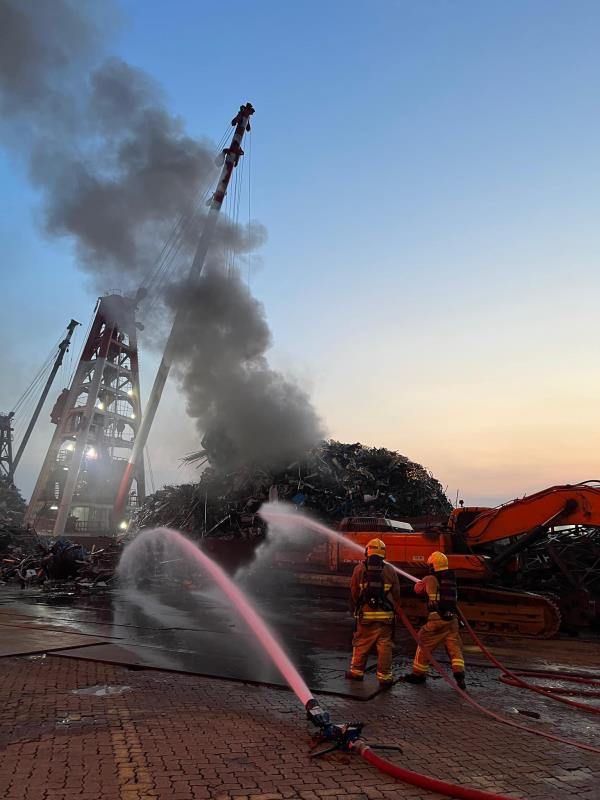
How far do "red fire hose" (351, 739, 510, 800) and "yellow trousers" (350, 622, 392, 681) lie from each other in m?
2.63

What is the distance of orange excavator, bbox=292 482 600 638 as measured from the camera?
10.6 m

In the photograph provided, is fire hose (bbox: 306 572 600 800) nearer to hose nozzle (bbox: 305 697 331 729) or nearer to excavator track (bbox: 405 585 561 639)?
hose nozzle (bbox: 305 697 331 729)

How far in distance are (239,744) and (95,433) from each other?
4786 centimetres

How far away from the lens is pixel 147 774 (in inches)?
149

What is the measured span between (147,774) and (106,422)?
4923 cm

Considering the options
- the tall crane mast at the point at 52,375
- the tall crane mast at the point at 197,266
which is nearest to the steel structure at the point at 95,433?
the tall crane mast at the point at 197,266

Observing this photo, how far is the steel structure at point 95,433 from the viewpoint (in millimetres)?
46781

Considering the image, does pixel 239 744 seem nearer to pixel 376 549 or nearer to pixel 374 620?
pixel 374 620

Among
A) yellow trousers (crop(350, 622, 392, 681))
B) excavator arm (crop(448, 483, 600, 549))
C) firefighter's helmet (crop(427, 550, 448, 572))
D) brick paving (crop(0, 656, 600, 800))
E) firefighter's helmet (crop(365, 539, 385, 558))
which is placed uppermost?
excavator arm (crop(448, 483, 600, 549))

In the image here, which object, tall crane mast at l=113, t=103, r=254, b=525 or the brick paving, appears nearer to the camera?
the brick paving

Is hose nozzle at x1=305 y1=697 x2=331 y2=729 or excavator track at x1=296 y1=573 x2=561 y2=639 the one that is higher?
excavator track at x1=296 y1=573 x2=561 y2=639

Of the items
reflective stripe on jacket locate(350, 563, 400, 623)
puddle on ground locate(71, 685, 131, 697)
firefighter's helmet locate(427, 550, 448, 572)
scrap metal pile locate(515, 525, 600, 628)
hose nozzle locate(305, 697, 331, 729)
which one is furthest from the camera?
scrap metal pile locate(515, 525, 600, 628)

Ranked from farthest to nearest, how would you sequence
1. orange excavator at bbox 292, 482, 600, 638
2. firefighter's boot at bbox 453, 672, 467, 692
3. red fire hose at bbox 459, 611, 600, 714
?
orange excavator at bbox 292, 482, 600, 638 < firefighter's boot at bbox 453, 672, 467, 692 < red fire hose at bbox 459, 611, 600, 714

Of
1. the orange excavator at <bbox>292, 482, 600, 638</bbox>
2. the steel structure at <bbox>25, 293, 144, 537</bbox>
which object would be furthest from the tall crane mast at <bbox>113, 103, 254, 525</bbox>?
the orange excavator at <bbox>292, 482, 600, 638</bbox>
